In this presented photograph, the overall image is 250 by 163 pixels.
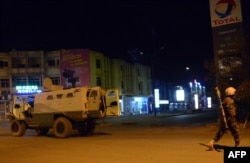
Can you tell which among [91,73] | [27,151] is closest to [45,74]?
[91,73]

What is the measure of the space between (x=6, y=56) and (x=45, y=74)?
6275mm

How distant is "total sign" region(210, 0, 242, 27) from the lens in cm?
2677

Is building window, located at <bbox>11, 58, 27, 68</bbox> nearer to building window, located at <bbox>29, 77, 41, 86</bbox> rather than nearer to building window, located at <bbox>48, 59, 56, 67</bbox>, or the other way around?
building window, located at <bbox>29, 77, 41, 86</bbox>

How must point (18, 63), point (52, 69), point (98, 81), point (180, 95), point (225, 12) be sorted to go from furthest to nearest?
point (180, 95), point (18, 63), point (98, 81), point (52, 69), point (225, 12)

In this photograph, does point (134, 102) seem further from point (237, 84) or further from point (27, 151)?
point (27, 151)

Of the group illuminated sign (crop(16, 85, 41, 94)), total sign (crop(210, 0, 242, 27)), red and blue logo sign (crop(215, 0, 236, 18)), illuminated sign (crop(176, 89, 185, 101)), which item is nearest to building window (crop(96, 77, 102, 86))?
illuminated sign (crop(16, 85, 41, 94))

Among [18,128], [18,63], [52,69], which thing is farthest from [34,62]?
[18,128]

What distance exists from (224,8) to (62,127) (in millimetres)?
12293

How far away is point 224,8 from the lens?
89.1 feet

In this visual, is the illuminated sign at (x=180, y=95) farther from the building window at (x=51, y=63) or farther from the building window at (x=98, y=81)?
the building window at (x=51, y=63)

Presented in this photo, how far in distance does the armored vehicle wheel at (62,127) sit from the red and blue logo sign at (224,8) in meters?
11.6

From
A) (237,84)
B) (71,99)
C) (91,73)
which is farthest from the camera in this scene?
(91,73)

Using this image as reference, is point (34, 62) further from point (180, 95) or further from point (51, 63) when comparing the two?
point (180, 95)

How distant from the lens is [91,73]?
62.3m
